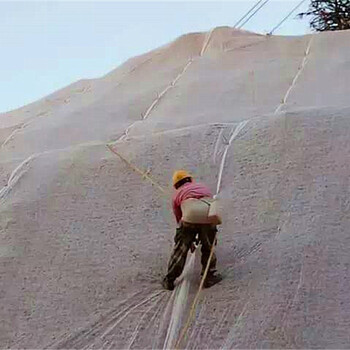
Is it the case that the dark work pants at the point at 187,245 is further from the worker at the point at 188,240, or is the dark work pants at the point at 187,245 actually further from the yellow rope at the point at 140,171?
the yellow rope at the point at 140,171

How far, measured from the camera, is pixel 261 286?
172 cm

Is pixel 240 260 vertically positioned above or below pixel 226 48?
below

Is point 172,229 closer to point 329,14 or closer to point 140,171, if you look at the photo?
point 140,171

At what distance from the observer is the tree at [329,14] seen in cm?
491

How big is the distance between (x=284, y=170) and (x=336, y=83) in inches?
35.7

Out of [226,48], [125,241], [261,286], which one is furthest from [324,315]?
[226,48]

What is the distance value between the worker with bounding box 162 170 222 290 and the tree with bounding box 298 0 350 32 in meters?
3.39

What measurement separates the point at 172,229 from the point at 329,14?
3422 mm

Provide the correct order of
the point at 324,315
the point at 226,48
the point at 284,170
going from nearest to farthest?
the point at 324,315 < the point at 284,170 < the point at 226,48

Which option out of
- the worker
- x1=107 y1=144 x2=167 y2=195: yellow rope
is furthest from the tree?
the worker

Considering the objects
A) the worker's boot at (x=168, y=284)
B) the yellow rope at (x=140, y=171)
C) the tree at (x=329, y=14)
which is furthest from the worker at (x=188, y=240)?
the tree at (x=329, y=14)

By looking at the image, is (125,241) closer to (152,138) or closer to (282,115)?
(152,138)

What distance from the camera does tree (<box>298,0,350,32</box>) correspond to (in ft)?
16.1

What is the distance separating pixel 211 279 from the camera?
1.75m
